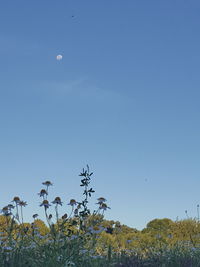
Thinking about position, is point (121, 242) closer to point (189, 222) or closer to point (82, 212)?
point (189, 222)

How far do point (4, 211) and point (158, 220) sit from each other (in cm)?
1640

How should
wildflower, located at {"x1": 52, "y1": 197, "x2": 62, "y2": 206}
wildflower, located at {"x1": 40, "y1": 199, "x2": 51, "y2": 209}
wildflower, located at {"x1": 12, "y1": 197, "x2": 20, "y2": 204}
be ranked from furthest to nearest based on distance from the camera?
wildflower, located at {"x1": 12, "y1": 197, "x2": 20, "y2": 204} < wildflower, located at {"x1": 52, "y1": 197, "x2": 62, "y2": 206} < wildflower, located at {"x1": 40, "y1": 199, "x2": 51, "y2": 209}

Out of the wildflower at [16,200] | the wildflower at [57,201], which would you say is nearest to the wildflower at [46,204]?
the wildflower at [57,201]

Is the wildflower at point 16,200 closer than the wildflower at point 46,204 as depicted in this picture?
No

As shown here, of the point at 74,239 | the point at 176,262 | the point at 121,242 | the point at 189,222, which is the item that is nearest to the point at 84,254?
the point at 74,239

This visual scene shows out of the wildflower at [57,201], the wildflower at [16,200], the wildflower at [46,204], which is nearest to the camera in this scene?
the wildflower at [46,204]

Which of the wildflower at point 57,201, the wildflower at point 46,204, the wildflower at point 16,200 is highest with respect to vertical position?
the wildflower at point 16,200

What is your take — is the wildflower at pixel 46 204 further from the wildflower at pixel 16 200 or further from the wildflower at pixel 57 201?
the wildflower at pixel 16 200

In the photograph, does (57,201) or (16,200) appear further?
(16,200)

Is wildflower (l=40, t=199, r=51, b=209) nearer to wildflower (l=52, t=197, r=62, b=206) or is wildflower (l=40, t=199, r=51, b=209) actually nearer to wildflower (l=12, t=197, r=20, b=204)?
wildflower (l=52, t=197, r=62, b=206)

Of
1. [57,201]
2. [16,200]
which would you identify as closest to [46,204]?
[57,201]

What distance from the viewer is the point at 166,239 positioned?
49.3 ft

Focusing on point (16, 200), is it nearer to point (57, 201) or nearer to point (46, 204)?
point (57, 201)

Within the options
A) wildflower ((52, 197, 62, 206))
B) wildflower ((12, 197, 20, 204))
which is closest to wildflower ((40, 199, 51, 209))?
wildflower ((52, 197, 62, 206))
